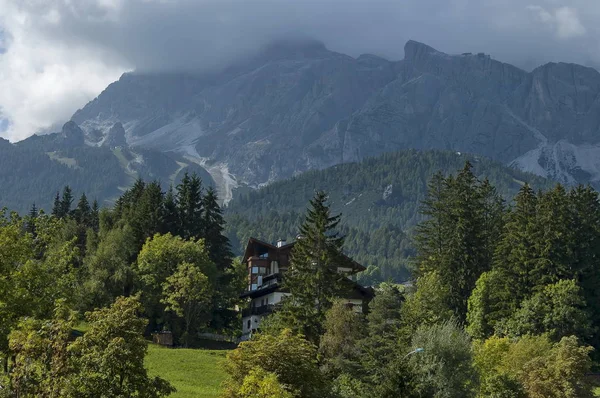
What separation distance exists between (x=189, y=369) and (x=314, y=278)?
1487cm

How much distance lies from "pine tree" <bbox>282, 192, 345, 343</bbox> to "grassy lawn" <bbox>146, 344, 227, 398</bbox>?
727cm

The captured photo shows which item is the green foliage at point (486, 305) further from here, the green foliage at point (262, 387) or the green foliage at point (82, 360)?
the green foliage at point (82, 360)

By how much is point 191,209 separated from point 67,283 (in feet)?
197

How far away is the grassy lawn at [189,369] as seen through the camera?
51.2 m

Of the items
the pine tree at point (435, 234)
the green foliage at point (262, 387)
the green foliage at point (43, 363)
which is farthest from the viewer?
the pine tree at point (435, 234)

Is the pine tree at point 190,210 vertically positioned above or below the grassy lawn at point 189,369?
above

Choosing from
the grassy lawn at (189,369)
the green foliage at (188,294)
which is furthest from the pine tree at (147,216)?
the grassy lawn at (189,369)

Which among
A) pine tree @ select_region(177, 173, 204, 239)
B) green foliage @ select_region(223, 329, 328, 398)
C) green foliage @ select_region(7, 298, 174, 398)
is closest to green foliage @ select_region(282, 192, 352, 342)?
green foliage @ select_region(223, 329, 328, 398)

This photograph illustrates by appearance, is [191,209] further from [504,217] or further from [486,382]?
[486,382]

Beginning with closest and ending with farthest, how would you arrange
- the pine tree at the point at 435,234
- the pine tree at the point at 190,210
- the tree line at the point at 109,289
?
the tree line at the point at 109,289 < the pine tree at the point at 435,234 < the pine tree at the point at 190,210

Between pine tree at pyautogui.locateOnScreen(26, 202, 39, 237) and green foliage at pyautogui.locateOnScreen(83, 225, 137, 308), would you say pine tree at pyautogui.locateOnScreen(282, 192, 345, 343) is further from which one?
pine tree at pyautogui.locateOnScreen(26, 202, 39, 237)

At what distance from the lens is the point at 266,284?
10938 centimetres

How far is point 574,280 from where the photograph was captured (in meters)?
73.1

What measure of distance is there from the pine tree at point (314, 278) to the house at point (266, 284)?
8.11m
